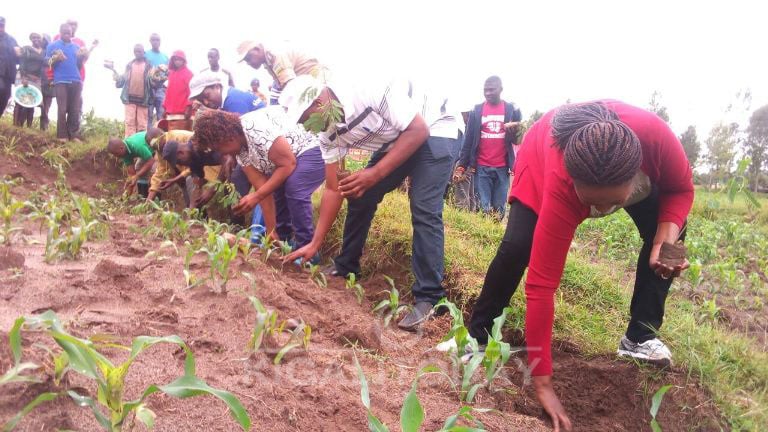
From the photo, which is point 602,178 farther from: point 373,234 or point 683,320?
point 373,234

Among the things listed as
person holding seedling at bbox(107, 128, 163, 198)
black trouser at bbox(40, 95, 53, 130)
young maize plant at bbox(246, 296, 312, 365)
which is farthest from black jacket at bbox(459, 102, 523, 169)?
black trouser at bbox(40, 95, 53, 130)

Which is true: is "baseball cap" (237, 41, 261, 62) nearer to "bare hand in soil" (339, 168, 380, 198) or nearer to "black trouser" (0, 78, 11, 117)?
"bare hand in soil" (339, 168, 380, 198)

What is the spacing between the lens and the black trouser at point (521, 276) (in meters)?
2.09

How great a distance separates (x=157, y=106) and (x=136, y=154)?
155cm

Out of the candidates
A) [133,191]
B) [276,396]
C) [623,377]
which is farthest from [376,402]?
A: [133,191]

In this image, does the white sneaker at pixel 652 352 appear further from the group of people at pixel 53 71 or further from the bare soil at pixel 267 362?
the group of people at pixel 53 71

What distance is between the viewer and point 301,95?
238 centimetres

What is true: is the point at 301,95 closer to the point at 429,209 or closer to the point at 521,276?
the point at 429,209

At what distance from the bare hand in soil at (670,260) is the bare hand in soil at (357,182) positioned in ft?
3.99

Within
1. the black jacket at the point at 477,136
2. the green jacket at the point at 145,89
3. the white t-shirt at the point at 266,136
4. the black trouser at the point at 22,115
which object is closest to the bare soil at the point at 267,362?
the white t-shirt at the point at 266,136

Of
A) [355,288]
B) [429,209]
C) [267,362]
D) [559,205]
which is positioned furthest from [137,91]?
[559,205]

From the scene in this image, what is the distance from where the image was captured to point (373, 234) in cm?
373

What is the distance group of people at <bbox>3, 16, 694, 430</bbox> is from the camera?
1.69 m

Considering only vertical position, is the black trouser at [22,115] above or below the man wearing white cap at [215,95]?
below
